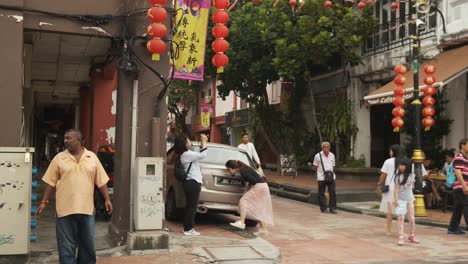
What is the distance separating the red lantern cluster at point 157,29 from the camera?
795cm

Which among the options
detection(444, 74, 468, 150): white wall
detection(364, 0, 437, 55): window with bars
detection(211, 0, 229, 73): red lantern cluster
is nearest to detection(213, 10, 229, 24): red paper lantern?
detection(211, 0, 229, 73): red lantern cluster

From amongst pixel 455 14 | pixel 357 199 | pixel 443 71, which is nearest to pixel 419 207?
pixel 357 199

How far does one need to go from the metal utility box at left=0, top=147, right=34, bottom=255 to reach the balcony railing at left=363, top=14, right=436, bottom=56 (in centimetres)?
1388

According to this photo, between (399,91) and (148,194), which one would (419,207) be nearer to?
(399,91)

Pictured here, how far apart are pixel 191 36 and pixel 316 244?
4.45m

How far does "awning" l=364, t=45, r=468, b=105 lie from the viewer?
1355 cm

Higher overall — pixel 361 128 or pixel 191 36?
pixel 191 36

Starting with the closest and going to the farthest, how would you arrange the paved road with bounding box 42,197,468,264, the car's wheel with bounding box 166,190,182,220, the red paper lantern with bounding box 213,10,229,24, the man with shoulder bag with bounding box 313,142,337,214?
the paved road with bounding box 42,197,468,264
the red paper lantern with bounding box 213,10,229,24
the car's wheel with bounding box 166,190,182,220
the man with shoulder bag with bounding box 313,142,337,214

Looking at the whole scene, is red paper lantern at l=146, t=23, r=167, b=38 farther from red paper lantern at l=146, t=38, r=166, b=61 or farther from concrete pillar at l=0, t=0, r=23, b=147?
concrete pillar at l=0, t=0, r=23, b=147

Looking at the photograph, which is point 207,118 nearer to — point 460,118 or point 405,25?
point 405,25

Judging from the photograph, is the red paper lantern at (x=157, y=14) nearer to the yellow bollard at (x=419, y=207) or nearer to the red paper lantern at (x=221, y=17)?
the red paper lantern at (x=221, y=17)

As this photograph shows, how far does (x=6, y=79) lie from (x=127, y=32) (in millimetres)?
1922

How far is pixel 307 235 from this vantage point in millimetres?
10383

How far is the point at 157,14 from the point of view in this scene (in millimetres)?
7953
